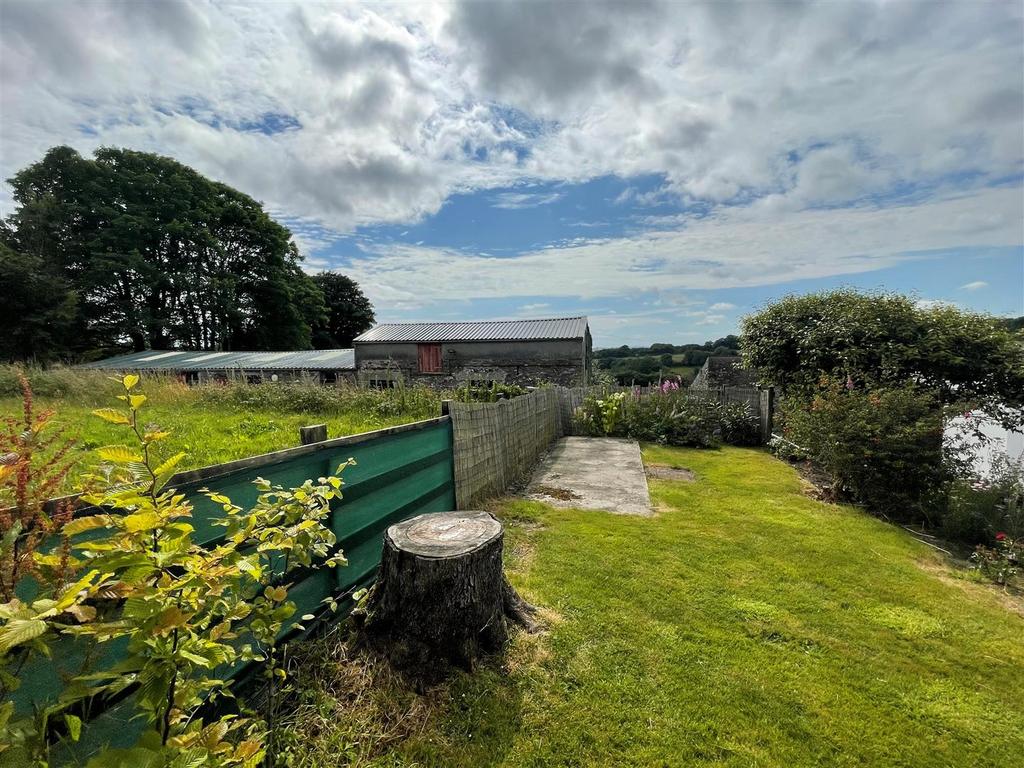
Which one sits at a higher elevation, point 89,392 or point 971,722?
point 89,392

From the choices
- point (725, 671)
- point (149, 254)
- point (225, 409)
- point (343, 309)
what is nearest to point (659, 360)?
point (225, 409)

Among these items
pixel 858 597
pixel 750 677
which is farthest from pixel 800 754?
pixel 858 597

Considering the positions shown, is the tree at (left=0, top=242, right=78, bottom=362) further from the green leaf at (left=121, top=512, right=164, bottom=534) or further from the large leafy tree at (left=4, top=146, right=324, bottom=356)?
the green leaf at (left=121, top=512, right=164, bottom=534)

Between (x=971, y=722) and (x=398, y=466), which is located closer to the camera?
(x=971, y=722)

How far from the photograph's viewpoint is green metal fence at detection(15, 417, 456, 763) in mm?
1400

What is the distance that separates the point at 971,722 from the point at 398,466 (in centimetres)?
365

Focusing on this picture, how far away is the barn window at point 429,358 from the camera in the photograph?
21.0 m

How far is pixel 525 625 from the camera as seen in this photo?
2.94m

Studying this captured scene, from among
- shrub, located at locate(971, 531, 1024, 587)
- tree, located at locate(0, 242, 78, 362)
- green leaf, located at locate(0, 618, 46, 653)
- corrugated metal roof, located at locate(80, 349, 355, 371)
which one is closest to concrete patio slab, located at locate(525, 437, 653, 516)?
shrub, located at locate(971, 531, 1024, 587)

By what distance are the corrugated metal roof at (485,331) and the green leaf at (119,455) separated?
1837cm

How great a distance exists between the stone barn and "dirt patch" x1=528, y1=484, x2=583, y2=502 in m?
12.3

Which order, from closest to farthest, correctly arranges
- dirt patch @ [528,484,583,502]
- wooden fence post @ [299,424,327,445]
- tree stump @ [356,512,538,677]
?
1. tree stump @ [356,512,538,677]
2. wooden fence post @ [299,424,327,445]
3. dirt patch @ [528,484,583,502]

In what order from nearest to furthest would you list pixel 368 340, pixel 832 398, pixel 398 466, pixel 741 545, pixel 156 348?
pixel 398 466 → pixel 741 545 → pixel 832 398 → pixel 368 340 → pixel 156 348

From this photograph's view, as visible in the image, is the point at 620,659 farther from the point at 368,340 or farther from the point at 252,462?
the point at 368,340
